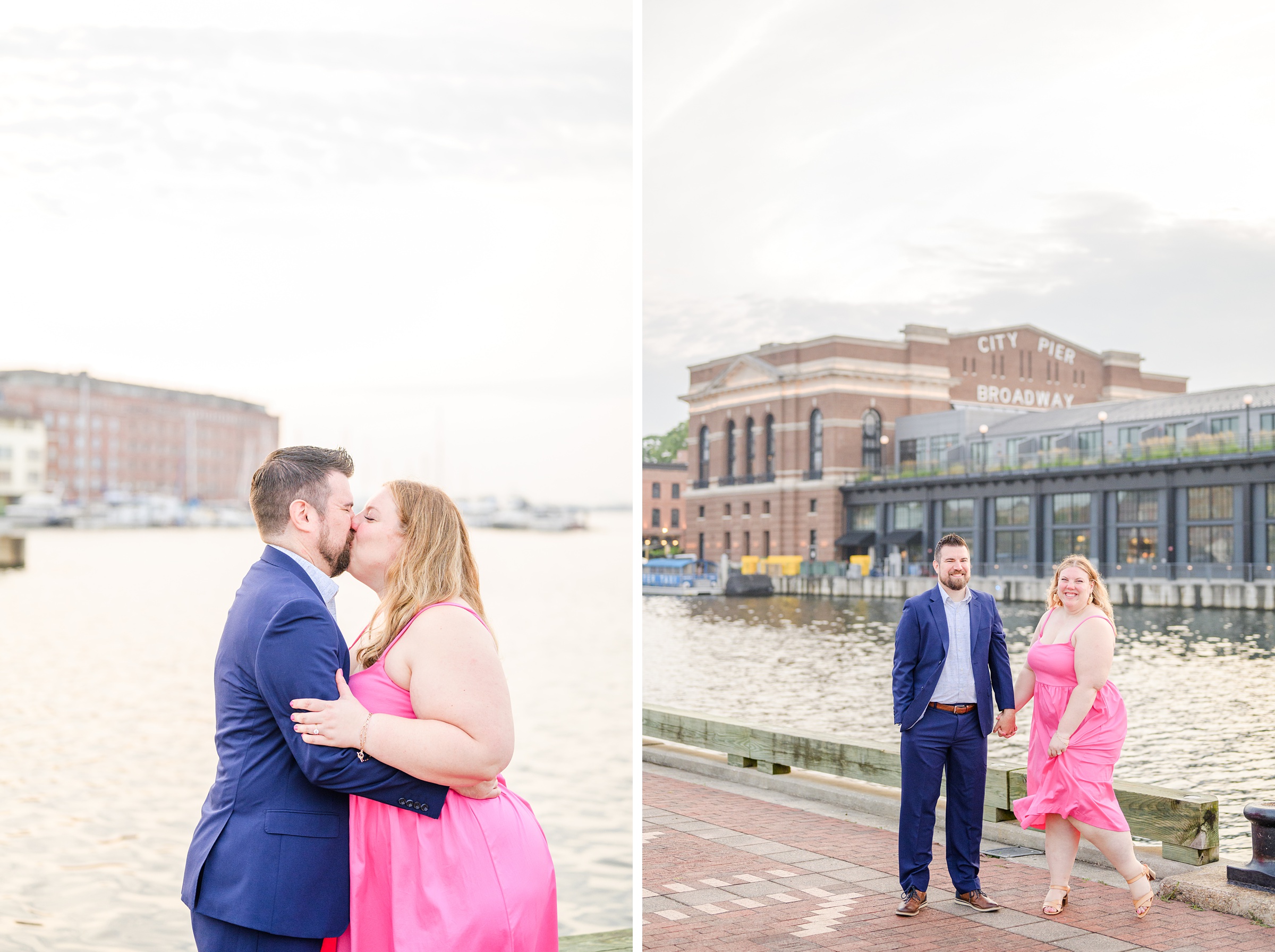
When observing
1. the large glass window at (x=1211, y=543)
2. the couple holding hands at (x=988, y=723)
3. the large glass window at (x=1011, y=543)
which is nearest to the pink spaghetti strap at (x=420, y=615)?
the couple holding hands at (x=988, y=723)

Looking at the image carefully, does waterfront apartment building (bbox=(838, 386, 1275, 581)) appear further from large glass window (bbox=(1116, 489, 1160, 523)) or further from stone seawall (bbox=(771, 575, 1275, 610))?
stone seawall (bbox=(771, 575, 1275, 610))

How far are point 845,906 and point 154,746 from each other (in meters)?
18.4

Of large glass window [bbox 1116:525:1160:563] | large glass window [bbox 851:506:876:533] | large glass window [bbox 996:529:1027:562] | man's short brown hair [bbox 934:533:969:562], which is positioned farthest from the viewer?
large glass window [bbox 851:506:876:533]

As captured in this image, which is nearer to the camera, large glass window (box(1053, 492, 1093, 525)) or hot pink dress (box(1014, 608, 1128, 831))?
hot pink dress (box(1014, 608, 1128, 831))

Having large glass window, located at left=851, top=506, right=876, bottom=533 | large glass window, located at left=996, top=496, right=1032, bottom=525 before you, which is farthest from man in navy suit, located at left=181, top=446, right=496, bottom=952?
large glass window, located at left=851, top=506, right=876, bottom=533

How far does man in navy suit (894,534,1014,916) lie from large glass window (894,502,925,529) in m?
56.0

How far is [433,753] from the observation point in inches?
77.9

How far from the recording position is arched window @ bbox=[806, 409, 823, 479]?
210 ft

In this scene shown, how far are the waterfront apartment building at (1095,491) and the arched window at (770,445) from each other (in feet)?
14.1

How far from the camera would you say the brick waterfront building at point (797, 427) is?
63.3m

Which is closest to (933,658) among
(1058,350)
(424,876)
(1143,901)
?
(1143,901)

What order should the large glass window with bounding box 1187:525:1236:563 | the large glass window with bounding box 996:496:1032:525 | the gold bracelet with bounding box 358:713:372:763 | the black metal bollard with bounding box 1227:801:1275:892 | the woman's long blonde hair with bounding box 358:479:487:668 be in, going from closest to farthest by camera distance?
the gold bracelet with bounding box 358:713:372:763 < the woman's long blonde hair with bounding box 358:479:487:668 < the black metal bollard with bounding box 1227:801:1275:892 < the large glass window with bounding box 1187:525:1236:563 < the large glass window with bounding box 996:496:1032:525

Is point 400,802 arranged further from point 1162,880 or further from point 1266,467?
point 1266,467

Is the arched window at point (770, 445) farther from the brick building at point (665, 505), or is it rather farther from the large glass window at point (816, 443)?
the brick building at point (665, 505)
